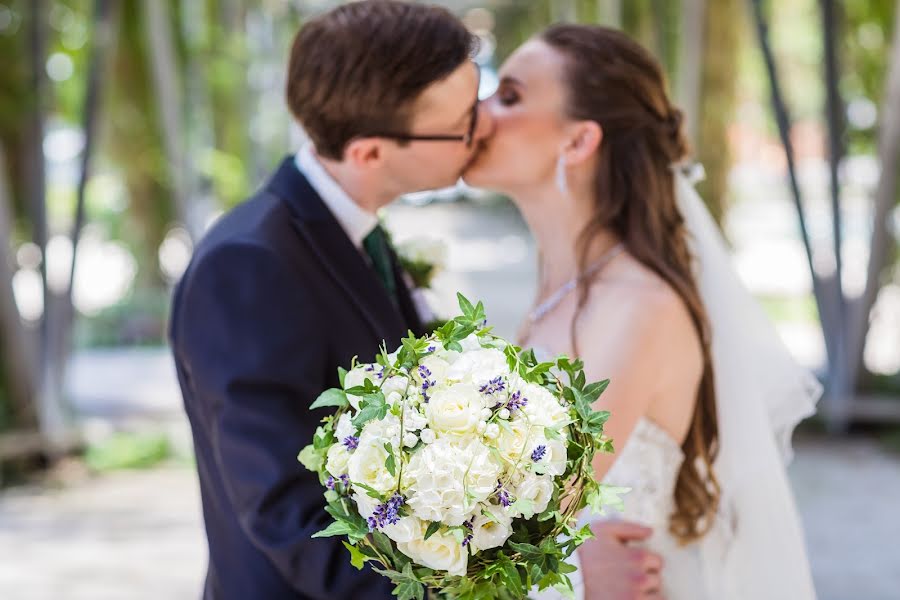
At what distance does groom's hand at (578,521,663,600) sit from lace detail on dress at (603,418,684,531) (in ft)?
0.45

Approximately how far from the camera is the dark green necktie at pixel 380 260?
2.01 m

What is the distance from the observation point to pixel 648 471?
208 centimetres

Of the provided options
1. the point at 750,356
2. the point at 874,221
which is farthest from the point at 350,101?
the point at 874,221

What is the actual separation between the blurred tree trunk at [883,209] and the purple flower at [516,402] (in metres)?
5.02

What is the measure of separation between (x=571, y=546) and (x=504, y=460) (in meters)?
0.16

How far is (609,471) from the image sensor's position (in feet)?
6.93

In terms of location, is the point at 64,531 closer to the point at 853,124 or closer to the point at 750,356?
the point at 750,356

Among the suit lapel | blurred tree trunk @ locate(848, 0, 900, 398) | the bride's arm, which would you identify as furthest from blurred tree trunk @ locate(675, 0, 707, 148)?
the suit lapel

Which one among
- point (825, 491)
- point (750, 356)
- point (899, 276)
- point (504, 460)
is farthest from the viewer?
point (899, 276)

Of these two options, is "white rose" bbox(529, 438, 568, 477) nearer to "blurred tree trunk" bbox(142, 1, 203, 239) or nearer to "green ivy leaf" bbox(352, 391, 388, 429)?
"green ivy leaf" bbox(352, 391, 388, 429)

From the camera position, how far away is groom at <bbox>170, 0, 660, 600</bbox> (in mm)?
1524

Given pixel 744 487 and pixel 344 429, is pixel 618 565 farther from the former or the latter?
pixel 344 429

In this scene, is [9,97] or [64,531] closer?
[64,531]

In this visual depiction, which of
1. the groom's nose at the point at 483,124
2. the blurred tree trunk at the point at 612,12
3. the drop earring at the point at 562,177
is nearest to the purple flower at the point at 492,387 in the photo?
the groom's nose at the point at 483,124
